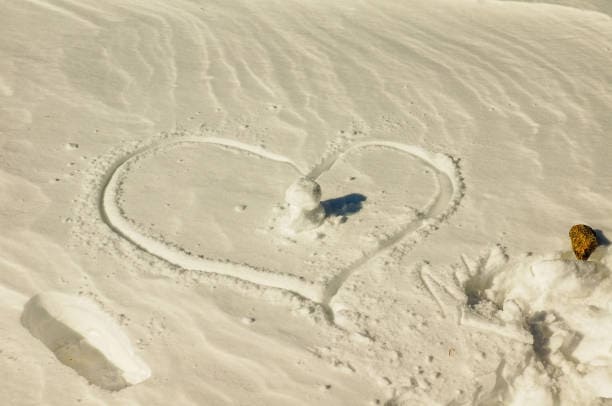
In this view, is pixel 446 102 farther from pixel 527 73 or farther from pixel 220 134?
pixel 220 134

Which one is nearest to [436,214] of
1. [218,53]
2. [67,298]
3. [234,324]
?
[234,324]

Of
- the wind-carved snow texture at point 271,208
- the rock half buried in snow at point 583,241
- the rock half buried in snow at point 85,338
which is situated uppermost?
the rock half buried in snow at point 583,241

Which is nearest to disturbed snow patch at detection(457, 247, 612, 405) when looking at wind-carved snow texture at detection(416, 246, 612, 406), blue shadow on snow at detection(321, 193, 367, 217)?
wind-carved snow texture at detection(416, 246, 612, 406)

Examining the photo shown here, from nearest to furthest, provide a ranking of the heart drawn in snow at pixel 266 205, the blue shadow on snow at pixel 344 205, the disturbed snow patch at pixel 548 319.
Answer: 1. the disturbed snow patch at pixel 548 319
2. the heart drawn in snow at pixel 266 205
3. the blue shadow on snow at pixel 344 205

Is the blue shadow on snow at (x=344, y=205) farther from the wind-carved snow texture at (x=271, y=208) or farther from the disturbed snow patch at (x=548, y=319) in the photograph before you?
the disturbed snow patch at (x=548, y=319)

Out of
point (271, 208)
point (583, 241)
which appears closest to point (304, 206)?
point (271, 208)

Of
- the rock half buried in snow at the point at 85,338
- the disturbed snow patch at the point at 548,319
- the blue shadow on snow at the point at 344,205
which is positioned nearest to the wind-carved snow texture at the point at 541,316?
the disturbed snow patch at the point at 548,319
